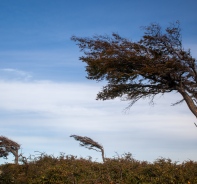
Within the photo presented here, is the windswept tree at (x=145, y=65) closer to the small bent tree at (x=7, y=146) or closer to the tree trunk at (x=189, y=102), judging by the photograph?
the tree trunk at (x=189, y=102)

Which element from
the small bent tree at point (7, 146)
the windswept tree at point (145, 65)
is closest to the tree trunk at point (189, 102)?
the windswept tree at point (145, 65)

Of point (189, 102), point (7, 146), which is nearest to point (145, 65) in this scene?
point (189, 102)

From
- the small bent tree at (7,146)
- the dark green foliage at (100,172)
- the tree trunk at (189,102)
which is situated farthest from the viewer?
the small bent tree at (7,146)

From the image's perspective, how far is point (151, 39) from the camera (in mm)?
17734

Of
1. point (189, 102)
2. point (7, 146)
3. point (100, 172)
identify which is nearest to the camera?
point (100, 172)

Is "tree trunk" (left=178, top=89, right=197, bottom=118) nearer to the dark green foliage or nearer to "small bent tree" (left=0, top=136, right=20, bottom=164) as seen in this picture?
the dark green foliage

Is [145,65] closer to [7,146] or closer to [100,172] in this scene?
[100,172]

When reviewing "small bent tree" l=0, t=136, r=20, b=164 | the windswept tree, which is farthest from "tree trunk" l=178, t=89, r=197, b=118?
"small bent tree" l=0, t=136, r=20, b=164

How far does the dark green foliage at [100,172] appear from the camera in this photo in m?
9.25

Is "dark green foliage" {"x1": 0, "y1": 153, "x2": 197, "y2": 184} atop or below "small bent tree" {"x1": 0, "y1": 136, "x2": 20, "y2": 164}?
below

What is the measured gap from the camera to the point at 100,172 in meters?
10.9

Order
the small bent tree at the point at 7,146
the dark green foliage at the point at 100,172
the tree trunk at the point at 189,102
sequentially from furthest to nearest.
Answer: the small bent tree at the point at 7,146, the tree trunk at the point at 189,102, the dark green foliage at the point at 100,172

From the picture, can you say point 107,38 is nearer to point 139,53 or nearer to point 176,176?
point 139,53

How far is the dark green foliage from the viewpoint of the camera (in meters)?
9.25
